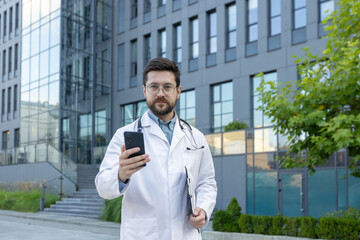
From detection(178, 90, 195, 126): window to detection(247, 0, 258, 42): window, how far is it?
16.4ft

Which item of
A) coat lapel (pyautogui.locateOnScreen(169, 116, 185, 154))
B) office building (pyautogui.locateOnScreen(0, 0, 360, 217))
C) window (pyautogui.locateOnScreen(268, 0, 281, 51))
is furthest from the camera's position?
window (pyautogui.locateOnScreen(268, 0, 281, 51))

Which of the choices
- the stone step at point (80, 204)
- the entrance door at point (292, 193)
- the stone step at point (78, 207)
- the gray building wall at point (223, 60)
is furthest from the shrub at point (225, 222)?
the stone step at point (80, 204)

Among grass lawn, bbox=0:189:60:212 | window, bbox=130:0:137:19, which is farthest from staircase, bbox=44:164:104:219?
window, bbox=130:0:137:19

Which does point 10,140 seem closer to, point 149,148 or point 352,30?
point 352,30

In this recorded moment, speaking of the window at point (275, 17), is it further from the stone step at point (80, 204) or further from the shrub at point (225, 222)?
the shrub at point (225, 222)

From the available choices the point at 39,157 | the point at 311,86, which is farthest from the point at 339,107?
the point at 39,157

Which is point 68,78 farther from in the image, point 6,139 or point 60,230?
point 60,230

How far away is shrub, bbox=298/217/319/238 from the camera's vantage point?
444 inches

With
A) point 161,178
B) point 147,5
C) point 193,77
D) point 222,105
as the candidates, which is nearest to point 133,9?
point 147,5

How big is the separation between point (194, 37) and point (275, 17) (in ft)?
18.9

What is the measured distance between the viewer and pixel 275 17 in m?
23.0

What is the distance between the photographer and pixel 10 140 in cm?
4084

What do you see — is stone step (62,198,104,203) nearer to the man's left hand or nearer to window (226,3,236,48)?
window (226,3,236,48)

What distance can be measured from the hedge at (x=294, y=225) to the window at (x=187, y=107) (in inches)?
536
